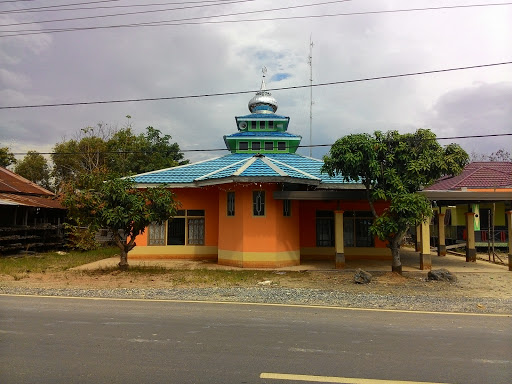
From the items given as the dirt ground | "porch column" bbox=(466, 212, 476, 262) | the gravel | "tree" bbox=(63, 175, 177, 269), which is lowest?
the dirt ground

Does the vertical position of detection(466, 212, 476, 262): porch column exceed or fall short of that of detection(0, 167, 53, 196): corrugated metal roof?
it falls short

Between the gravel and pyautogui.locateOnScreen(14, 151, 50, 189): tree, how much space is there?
3975cm

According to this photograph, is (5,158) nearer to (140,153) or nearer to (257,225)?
(140,153)

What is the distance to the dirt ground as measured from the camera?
34.4ft

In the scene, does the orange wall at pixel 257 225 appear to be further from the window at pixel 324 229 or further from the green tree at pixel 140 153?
the green tree at pixel 140 153

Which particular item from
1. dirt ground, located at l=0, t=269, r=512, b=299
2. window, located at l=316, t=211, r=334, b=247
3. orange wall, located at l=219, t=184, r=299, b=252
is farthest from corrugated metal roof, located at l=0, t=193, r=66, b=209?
window, located at l=316, t=211, r=334, b=247

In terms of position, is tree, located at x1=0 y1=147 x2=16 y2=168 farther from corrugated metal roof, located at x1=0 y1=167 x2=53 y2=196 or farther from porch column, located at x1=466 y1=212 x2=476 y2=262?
porch column, located at x1=466 y1=212 x2=476 y2=262

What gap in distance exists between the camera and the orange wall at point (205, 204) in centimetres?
1791

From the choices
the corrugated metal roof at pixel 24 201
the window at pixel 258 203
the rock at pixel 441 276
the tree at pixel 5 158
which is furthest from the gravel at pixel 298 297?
the tree at pixel 5 158

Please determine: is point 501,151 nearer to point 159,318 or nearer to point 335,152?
point 335,152

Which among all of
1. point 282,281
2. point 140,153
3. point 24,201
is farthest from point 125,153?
point 282,281

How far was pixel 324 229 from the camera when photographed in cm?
1795

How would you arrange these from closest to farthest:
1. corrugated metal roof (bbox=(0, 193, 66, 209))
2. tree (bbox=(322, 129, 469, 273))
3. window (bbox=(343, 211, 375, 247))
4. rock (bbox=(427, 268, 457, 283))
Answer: rock (bbox=(427, 268, 457, 283)) → tree (bbox=(322, 129, 469, 273)) → window (bbox=(343, 211, 375, 247)) → corrugated metal roof (bbox=(0, 193, 66, 209))

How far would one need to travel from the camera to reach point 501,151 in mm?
47188
